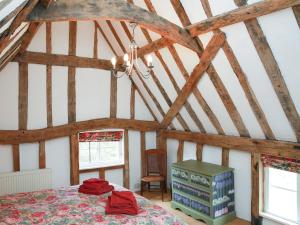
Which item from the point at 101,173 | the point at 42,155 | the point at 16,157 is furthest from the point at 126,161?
the point at 16,157

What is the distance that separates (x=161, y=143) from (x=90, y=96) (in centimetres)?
188

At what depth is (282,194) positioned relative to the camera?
4.25 m

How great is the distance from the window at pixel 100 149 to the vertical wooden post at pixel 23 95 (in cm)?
110

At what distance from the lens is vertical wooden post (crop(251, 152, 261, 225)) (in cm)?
443

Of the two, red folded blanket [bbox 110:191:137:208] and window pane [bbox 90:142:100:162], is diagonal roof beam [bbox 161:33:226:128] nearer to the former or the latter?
window pane [bbox 90:142:100:162]

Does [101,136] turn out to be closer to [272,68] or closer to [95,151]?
[95,151]

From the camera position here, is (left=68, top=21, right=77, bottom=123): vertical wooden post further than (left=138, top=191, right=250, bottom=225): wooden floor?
Yes

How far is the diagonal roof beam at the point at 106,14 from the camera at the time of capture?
2781 millimetres

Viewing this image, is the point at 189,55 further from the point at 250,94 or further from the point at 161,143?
the point at 161,143

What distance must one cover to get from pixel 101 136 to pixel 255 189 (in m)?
3.06

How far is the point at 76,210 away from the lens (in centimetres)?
335

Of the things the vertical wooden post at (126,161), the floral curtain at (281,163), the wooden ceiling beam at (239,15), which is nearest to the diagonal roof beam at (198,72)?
the wooden ceiling beam at (239,15)

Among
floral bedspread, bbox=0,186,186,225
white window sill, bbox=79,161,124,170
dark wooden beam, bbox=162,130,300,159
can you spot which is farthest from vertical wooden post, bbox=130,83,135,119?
floral bedspread, bbox=0,186,186,225

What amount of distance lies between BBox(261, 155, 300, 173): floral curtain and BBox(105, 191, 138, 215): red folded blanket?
212cm
